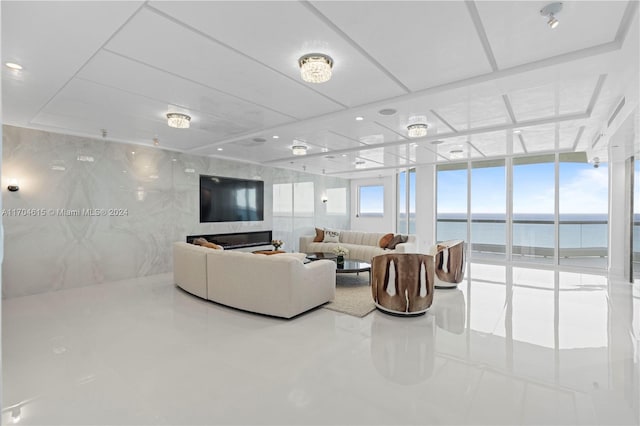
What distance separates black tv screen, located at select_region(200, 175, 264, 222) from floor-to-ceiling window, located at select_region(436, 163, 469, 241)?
527 centimetres

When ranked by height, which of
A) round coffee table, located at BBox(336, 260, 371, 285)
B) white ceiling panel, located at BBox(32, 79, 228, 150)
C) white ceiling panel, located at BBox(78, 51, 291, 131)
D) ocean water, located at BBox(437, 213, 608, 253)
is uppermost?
white ceiling panel, located at BBox(78, 51, 291, 131)

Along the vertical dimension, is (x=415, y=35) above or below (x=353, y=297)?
above

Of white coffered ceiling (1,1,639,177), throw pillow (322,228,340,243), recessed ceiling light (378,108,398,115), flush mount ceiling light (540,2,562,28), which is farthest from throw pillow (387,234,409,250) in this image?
flush mount ceiling light (540,2,562,28)

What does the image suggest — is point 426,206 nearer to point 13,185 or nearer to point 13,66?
point 13,66

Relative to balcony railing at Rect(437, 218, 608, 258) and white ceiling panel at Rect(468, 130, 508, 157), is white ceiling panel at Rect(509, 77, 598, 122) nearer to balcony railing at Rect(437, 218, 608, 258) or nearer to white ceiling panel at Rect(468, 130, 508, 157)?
white ceiling panel at Rect(468, 130, 508, 157)

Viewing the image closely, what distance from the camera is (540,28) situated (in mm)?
2398

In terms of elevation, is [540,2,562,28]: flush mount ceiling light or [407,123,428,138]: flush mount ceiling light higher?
[540,2,562,28]: flush mount ceiling light

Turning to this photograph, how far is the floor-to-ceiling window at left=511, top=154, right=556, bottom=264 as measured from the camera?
7691mm

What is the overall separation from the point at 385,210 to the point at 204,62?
908cm

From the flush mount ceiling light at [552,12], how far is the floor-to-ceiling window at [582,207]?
21.8ft

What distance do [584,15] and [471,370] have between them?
2.92 meters

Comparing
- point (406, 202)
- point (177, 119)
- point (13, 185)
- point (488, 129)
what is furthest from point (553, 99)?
point (13, 185)

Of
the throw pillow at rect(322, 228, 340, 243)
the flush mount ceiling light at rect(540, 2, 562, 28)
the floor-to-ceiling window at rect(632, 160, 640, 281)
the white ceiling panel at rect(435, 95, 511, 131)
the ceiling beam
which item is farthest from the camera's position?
the throw pillow at rect(322, 228, 340, 243)

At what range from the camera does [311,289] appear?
422cm
